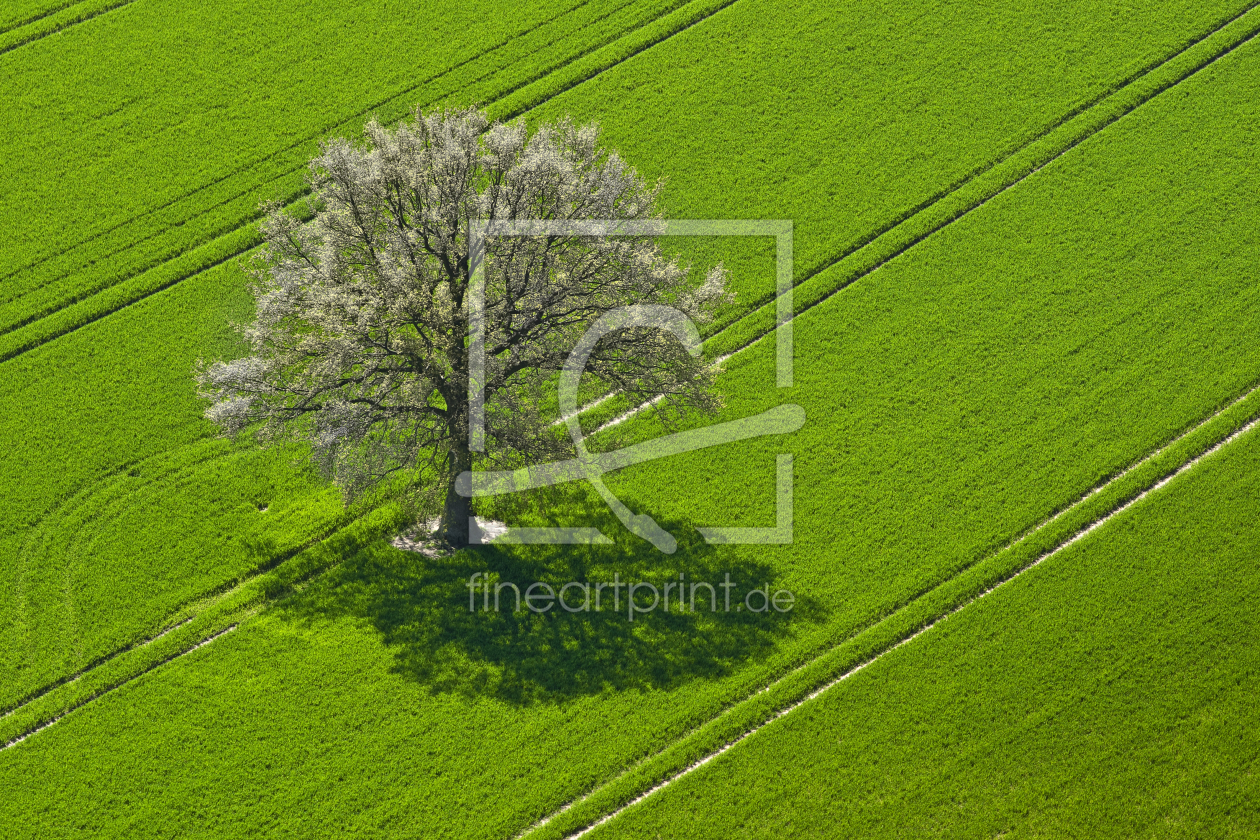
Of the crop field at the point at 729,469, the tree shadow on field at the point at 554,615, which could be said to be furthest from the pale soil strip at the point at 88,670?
the tree shadow on field at the point at 554,615

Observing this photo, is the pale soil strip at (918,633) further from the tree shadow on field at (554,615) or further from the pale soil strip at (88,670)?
the pale soil strip at (88,670)

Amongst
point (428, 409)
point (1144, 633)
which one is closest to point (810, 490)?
point (1144, 633)

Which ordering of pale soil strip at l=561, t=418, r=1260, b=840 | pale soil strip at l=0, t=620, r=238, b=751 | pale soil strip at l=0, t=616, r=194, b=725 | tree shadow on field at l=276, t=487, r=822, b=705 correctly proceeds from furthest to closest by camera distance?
tree shadow on field at l=276, t=487, r=822, b=705
pale soil strip at l=0, t=616, r=194, b=725
pale soil strip at l=0, t=620, r=238, b=751
pale soil strip at l=561, t=418, r=1260, b=840

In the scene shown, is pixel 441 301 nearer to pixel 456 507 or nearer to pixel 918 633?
pixel 456 507

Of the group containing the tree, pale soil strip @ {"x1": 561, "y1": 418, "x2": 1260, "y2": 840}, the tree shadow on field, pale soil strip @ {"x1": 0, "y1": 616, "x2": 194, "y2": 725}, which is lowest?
pale soil strip @ {"x1": 561, "y1": 418, "x2": 1260, "y2": 840}

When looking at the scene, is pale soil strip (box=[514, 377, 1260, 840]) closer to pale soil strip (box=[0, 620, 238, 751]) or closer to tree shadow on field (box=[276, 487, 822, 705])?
tree shadow on field (box=[276, 487, 822, 705])

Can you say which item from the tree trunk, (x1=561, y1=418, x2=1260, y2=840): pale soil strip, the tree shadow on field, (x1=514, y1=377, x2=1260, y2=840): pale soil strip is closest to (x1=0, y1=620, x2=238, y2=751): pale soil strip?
the tree shadow on field
